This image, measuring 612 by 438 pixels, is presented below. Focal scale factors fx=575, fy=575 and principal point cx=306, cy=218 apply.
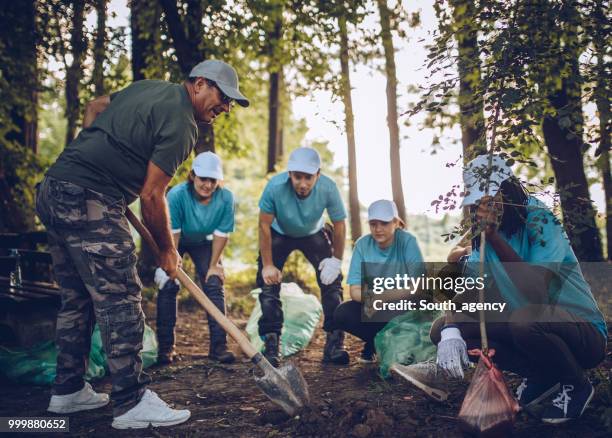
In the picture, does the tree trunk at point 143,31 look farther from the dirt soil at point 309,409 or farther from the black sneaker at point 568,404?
the black sneaker at point 568,404

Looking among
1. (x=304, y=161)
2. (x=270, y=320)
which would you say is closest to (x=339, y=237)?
(x=304, y=161)

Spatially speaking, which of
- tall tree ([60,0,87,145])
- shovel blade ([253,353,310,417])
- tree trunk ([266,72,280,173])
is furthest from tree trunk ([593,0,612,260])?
tree trunk ([266,72,280,173])

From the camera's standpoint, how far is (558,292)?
3004 millimetres

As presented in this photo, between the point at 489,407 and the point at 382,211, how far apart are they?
1.98m

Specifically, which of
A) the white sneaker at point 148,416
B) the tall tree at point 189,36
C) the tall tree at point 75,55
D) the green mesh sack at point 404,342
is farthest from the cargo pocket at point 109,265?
the tall tree at point 75,55

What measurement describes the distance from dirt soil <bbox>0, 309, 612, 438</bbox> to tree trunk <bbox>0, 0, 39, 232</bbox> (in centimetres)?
387

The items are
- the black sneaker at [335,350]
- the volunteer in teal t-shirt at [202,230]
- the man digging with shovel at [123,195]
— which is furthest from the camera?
the volunteer in teal t-shirt at [202,230]

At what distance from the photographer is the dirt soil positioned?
2.89 m

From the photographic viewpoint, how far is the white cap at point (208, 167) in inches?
183

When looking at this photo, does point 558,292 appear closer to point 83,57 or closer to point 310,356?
point 310,356

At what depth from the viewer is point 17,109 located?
7703 millimetres

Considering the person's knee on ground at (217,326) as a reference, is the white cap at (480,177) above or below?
above

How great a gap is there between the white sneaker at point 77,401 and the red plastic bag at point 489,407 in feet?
7.35

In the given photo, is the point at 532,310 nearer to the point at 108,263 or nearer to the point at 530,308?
the point at 530,308
